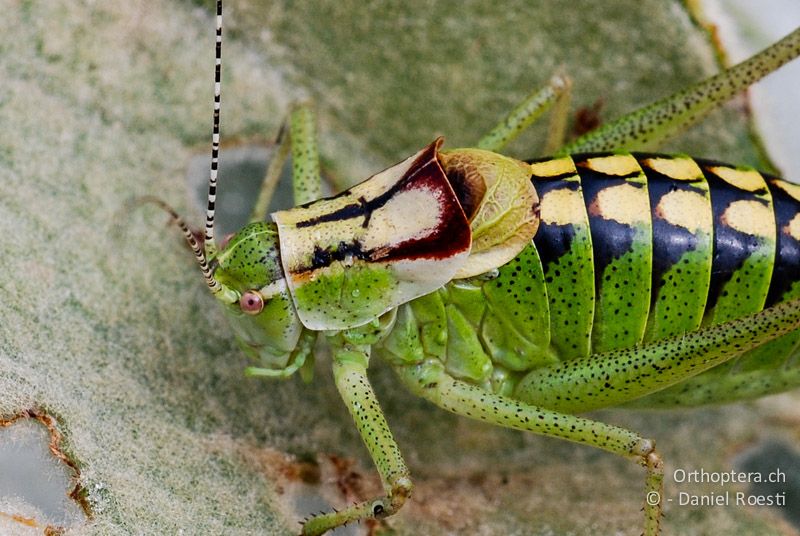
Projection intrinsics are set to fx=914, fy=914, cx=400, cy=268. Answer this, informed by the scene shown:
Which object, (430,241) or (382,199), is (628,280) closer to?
(430,241)

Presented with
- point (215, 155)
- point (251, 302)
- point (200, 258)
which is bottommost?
point (251, 302)

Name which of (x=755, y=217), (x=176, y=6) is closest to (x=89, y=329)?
(x=176, y=6)

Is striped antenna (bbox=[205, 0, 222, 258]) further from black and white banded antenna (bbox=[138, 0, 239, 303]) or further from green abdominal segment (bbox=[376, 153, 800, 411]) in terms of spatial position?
green abdominal segment (bbox=[376, 153, 800, 411])

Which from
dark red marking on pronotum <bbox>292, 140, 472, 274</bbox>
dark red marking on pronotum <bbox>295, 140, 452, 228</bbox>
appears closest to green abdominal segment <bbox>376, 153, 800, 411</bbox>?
dark red marking on pronotum <bbox>292, 140, 472, 274</bbox>

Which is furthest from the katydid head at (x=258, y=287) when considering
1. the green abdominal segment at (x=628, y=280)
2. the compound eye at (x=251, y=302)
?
the green abdominal segment at (x=628, y=280)

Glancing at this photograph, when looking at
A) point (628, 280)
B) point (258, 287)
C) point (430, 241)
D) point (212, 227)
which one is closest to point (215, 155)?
point (212, 227)

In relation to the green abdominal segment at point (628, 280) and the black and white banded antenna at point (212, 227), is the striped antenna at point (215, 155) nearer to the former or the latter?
the black and white banded antenna at point (212, 227)
